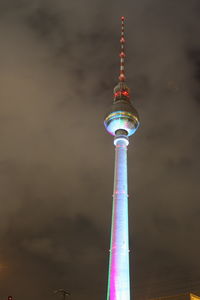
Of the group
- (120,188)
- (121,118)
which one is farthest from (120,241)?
(121,118)

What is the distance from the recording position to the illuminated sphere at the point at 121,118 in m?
96.1

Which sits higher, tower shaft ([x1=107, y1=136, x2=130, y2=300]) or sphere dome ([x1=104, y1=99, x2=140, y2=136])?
sphere dome ([x1=104, y1=99, x2=140, y2=136])

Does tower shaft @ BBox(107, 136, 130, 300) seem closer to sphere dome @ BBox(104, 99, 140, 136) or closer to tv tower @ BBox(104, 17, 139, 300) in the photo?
tv tower @ BBox(104, 17, 139, 300)

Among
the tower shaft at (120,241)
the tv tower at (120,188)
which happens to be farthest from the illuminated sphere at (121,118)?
the tower shaft at (120,241)

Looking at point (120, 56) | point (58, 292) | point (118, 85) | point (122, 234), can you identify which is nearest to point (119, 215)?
point (122, 234)

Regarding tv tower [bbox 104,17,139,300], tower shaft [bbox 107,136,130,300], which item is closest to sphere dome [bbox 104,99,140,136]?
tv tower [bbox 104,17,139,300]

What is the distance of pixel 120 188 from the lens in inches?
3381

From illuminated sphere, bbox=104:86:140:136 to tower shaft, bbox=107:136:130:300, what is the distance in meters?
7.39

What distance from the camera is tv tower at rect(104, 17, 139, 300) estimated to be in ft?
247

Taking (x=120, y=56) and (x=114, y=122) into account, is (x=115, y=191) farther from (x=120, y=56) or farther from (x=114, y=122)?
(x=120, y=56)

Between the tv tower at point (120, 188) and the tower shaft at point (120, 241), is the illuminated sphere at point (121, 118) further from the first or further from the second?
the tower shaft at point (120, 241)

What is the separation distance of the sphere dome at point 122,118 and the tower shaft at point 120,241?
744 centimetres

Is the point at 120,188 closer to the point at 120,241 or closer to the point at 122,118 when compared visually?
the point at 120,241

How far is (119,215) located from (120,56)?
46.9 meters
